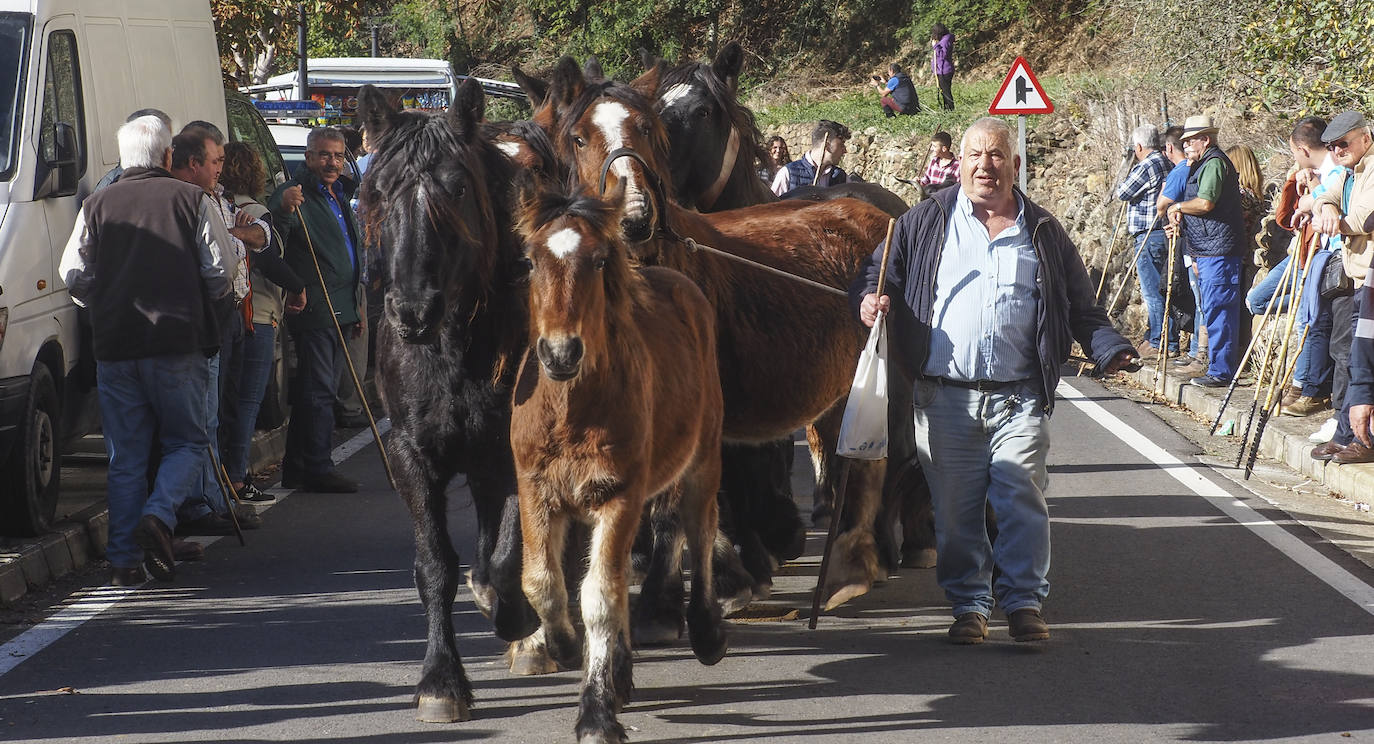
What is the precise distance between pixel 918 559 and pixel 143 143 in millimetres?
4465

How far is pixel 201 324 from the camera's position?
7770mm

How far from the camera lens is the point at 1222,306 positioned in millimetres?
14070

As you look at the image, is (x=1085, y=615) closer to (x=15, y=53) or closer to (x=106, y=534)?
(x=106, y=534)

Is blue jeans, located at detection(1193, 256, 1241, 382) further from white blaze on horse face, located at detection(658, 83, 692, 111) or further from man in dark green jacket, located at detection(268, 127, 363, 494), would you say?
man in dark green jacket, located at detection(268, 127, 363, 494)

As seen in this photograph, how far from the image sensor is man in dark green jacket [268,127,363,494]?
1006 cm

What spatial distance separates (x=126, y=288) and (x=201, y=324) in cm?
40

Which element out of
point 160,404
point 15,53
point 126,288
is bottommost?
point 160,404

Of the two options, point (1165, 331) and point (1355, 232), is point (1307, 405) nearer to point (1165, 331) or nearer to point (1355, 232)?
point (1165, 331)

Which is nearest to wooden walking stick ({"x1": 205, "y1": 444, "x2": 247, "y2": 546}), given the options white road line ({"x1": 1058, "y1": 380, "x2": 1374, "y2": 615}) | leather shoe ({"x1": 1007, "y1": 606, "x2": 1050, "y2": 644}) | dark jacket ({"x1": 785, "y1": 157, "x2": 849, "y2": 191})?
leather shoe ({"x1": 1007, "y1": 606, "x2": 1050, "y2": 644})

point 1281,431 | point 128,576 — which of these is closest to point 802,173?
point 1281,431

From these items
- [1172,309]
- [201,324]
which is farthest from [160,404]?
[1172,309]

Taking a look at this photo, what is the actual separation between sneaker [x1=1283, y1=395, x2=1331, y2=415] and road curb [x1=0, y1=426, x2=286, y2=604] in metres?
8.76

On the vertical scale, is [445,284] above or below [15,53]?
below

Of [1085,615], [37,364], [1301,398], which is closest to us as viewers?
[1085,615]
